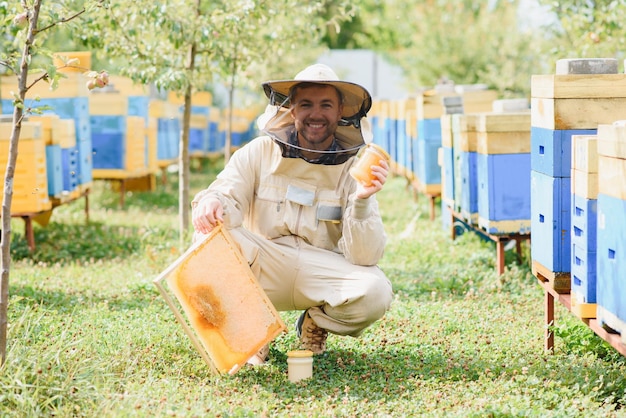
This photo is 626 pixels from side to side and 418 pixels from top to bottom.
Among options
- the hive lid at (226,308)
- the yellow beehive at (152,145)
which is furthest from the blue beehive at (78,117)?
the hive lid at (226,308)

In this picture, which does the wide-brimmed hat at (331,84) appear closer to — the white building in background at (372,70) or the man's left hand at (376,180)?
the man's left hand at (376,180)

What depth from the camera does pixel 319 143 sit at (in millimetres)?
4250

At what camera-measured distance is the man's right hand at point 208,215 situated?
13.0ft

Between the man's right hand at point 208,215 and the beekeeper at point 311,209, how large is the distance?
1.5 inches

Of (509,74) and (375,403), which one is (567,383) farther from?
(509,74)

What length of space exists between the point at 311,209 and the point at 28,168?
10.6 ft

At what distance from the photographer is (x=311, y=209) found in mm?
4301

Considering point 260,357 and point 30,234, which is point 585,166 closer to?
point 260,357

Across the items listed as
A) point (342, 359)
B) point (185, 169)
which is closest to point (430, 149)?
point (185, 169)

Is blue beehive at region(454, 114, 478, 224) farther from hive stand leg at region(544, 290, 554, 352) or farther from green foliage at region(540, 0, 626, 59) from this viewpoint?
hive stand leg at region(544, 290, 554, 352)

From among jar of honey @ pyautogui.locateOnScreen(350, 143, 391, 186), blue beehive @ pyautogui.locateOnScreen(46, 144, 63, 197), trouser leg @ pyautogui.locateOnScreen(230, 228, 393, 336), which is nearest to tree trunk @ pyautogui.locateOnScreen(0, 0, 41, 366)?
trouser leg @ pyautogui.locateOnScreen(230, 228, 393, 336)

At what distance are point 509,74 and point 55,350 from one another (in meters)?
12.9

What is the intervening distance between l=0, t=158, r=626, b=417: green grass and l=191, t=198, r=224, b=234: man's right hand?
63 cm

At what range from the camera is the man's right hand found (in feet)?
13.0
